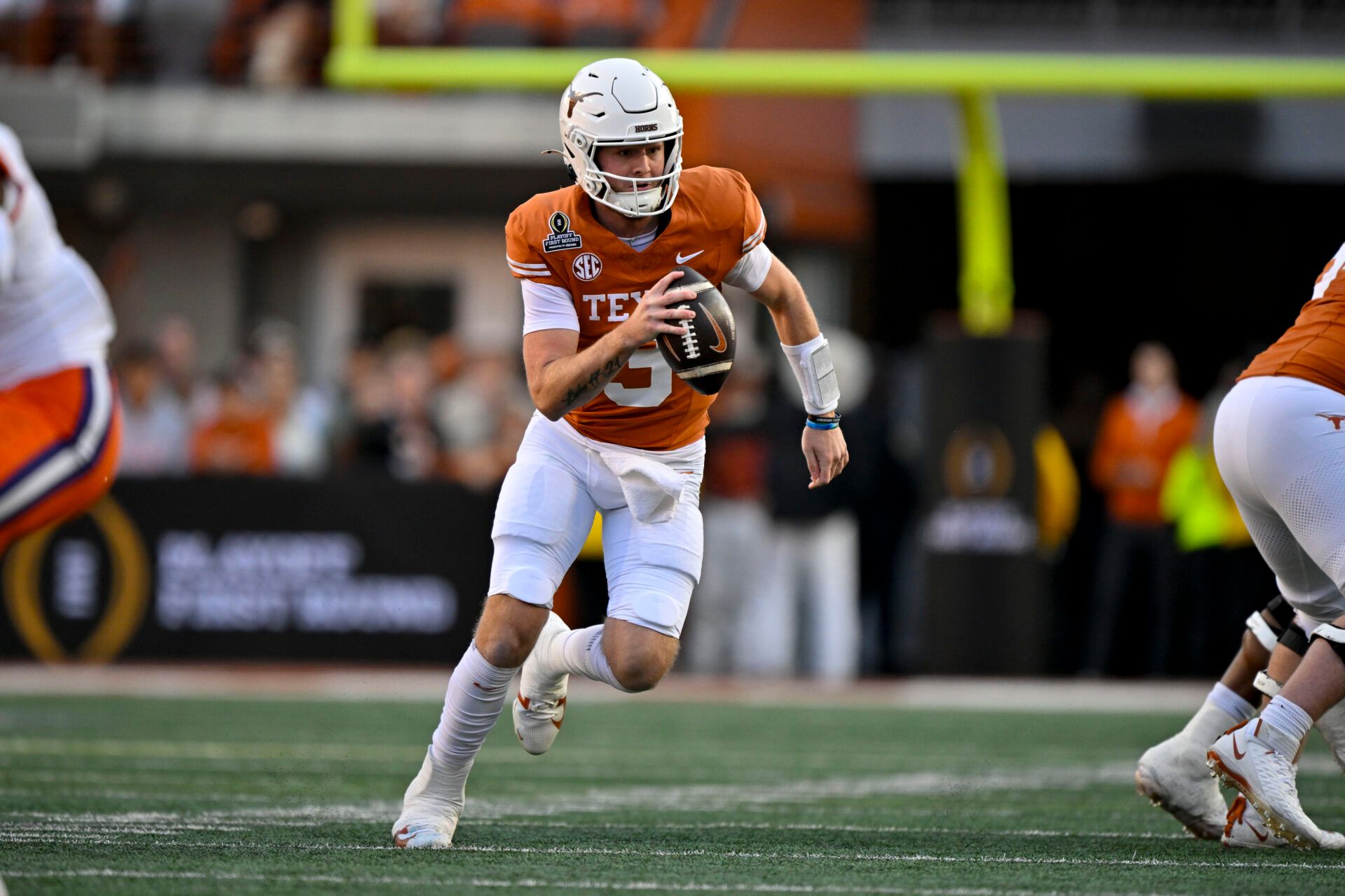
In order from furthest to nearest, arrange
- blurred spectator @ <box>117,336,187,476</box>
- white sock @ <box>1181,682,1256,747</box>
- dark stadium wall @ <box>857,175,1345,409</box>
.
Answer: dark stadium wall @ <box>857,175,1345,409</box> → blurred spectator @ <box>117,336,187,476</box> → white sock @ <box>1181,682,1256,747</box>

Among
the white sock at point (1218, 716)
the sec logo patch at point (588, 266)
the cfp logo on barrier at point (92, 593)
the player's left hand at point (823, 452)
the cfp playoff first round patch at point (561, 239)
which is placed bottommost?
the cfp logo on barrier at point (92, 593)

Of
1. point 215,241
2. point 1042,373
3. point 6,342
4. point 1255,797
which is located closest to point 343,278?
point 215,241

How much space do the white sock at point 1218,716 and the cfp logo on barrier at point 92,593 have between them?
26.6 ft

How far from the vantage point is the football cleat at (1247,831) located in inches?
182

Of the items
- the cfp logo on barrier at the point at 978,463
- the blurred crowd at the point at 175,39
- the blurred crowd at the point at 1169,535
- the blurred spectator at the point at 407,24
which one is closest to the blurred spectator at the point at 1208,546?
the blurred crowd at the point at 1169,535

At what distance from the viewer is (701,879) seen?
3959 mm

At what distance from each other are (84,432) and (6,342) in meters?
0.31

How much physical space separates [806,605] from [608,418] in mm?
6644

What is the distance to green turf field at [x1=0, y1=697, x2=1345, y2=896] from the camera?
3990 millimetres

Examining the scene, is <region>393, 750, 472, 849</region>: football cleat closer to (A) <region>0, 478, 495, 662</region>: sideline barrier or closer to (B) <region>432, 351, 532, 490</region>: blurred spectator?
(B) <region>432, 351, 532, 490</region>: blurred spectator

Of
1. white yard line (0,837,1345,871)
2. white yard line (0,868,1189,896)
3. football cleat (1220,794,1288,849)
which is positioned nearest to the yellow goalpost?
white yard line (0,837,1345,871)

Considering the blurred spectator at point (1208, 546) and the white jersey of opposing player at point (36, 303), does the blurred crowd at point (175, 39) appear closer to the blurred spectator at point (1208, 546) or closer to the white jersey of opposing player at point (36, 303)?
the blurred spectator at point (1208, 546)

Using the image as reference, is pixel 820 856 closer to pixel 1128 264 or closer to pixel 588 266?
pixel 588 266

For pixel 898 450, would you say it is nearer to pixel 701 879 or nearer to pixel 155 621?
pixel 155 621
